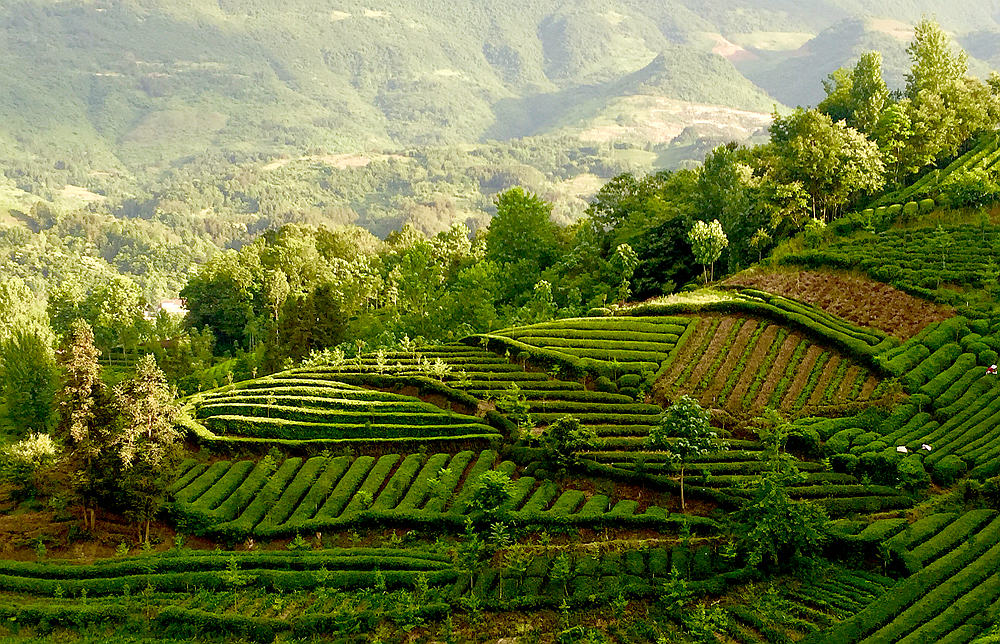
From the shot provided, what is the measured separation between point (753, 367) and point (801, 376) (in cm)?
306

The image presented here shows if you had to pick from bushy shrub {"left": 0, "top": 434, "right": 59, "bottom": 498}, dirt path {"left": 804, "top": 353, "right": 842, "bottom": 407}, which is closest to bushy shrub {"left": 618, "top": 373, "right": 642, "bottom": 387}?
dirt path {"left": 804, "top": 353, "right": 842, "bottom": 407}

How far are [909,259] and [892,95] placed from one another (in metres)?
46.2

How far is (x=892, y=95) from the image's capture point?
10106 centimetres

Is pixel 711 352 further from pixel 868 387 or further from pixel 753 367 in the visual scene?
pixel 868 387

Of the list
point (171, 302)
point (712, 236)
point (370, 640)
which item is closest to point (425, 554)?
point (370, 640)

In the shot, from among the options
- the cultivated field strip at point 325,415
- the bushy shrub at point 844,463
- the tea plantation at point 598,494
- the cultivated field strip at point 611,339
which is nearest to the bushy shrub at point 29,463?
the tea plantation at point 598,494

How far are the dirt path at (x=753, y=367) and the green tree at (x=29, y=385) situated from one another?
5221cm

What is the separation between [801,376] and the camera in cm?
5200

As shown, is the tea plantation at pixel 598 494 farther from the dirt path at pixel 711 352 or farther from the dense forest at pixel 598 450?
the dirt path at pixel 711 352

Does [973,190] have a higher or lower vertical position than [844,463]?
higher

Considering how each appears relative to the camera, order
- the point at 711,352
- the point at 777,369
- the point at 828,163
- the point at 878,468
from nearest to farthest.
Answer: the point at 878,468 < the point at 777,369 < the point at 711,352 < the point at 828,163

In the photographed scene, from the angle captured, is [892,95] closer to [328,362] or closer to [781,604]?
[328,362]

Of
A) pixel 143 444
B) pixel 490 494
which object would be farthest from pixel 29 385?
pixel 490 494

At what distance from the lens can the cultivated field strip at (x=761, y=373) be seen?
4944cm
